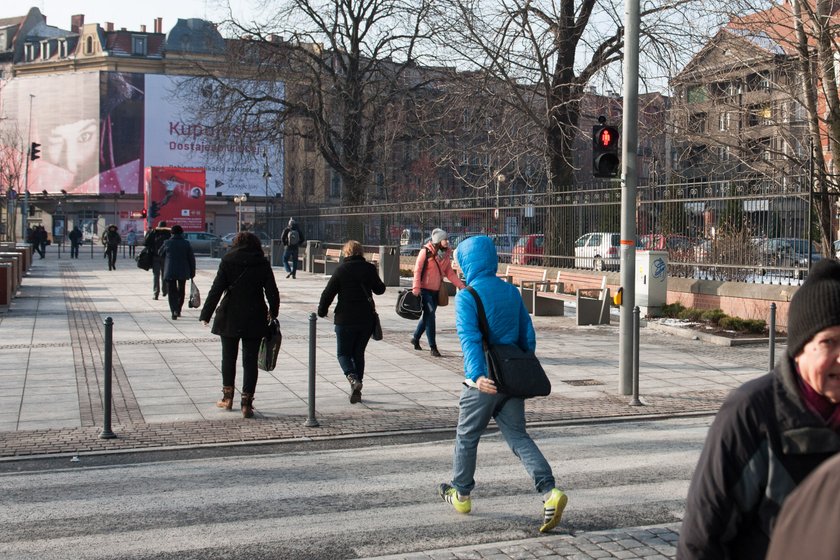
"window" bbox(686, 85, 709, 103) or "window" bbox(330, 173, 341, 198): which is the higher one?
"window" bbox(330, 173, 341, 198)

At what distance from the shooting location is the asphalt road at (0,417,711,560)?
235 inches

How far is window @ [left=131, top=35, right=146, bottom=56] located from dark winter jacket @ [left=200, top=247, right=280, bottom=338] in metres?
89.7

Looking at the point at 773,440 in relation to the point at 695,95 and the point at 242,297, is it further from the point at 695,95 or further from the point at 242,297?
the point at 695,95

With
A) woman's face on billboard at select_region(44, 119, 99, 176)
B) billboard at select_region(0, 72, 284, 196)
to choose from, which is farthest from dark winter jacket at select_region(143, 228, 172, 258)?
woman's face on billboard at select_region(44, 119, 99, 176)

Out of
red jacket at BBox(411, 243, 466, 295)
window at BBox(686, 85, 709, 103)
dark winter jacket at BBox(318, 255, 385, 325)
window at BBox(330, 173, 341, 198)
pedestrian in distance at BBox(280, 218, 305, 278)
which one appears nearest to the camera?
dark winter jacket at BBox(318, 255, 385, 325)

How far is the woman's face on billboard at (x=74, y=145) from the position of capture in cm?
8431

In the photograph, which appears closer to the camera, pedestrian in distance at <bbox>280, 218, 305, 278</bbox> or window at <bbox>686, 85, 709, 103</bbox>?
window at <bbox>686, 85, 709, 103</bbox>

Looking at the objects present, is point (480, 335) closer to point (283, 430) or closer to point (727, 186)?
point (283, 430)

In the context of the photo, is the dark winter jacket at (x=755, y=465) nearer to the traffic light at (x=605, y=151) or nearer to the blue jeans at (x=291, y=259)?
the traffic light at (x=605, y=151)

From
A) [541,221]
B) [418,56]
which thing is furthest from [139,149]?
[541,221]

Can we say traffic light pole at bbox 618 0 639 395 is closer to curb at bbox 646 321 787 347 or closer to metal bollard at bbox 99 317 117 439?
curb at bbox 646 321 787 347

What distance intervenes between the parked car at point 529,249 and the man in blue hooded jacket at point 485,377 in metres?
17.6

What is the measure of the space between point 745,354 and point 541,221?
946 centimetres

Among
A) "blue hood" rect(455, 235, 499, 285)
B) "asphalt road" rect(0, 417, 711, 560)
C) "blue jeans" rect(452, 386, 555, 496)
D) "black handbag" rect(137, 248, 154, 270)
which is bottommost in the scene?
"asphalt road" rect(0, 417, 711, 560)
